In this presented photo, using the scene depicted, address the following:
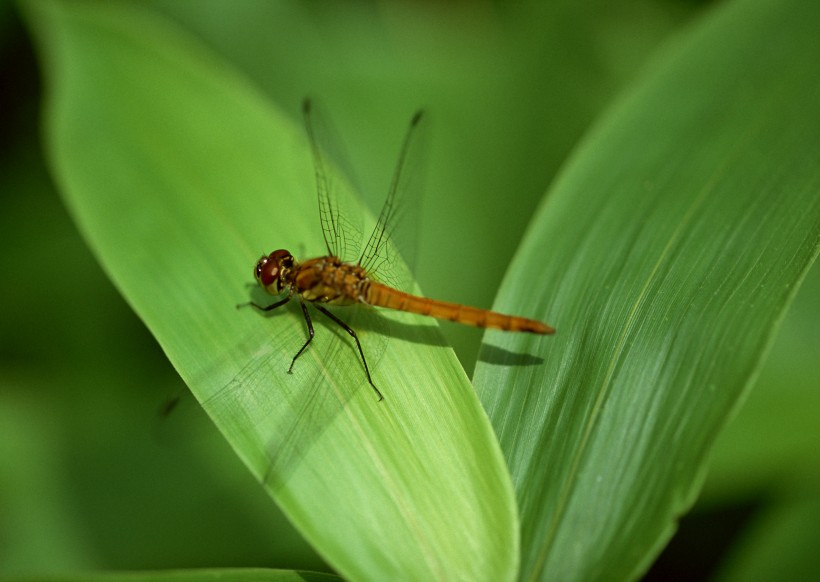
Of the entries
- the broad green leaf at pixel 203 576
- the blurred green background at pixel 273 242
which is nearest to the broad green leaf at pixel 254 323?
the broad green leaf at pixel 203 576

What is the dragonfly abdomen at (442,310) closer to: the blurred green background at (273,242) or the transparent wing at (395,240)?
the transparent wing at (395,240)

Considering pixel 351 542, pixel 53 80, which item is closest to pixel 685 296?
pixel 351 542

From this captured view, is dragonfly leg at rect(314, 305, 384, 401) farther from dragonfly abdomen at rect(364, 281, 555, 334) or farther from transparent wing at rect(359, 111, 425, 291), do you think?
transparent wing at rect(359, 111, 425, 291)

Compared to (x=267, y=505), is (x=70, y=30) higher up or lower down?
higher up

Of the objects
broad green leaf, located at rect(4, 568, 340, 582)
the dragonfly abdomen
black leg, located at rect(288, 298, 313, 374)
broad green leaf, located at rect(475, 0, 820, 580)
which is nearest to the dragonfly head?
black leg, located at rect(288, 298, 313, 374)

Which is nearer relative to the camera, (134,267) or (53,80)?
(134,267)

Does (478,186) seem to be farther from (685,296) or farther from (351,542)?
(351,542)
